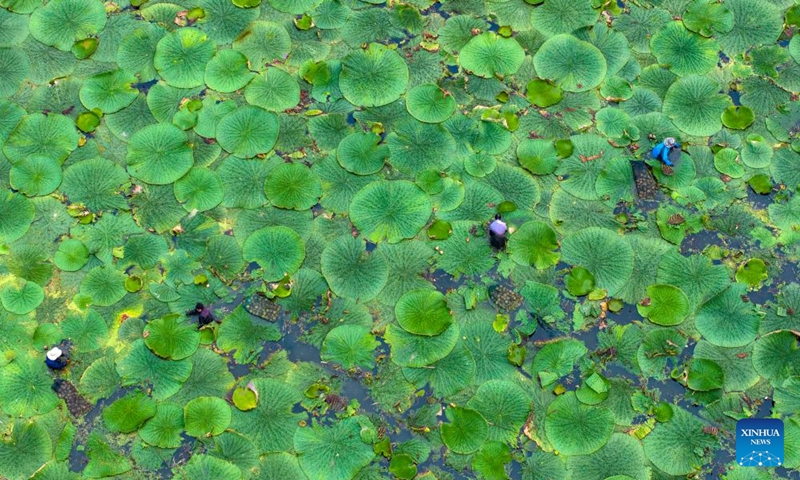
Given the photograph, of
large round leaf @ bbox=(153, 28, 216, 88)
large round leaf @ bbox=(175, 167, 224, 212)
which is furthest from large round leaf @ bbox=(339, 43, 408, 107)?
large round leaf @ bbox=(175, 167, 224, 212)

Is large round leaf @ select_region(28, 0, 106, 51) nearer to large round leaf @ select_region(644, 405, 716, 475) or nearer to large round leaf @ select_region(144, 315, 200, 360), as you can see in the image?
large round leaf @ select_region(144, 315, 200, 360)

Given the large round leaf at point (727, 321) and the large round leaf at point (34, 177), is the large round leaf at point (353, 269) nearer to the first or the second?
the large round leaf at point (34, 177)

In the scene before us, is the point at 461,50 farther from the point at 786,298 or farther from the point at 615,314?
the point at 786,298

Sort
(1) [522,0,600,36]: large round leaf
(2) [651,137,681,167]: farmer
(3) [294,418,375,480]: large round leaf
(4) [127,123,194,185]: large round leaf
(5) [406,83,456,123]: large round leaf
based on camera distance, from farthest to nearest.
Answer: (1) [522,0,600,36]: large round leaf, (5) [406,83,456,123]: large round leaf, (4) [127,123,194,185]: large round leaf, (2) [651,137,681,167]: farmer, (3) [294,418,375,480]: large round leaf

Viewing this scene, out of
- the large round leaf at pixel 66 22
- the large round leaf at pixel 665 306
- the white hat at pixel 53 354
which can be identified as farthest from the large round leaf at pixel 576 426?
the large round leaf at pixel 66 22

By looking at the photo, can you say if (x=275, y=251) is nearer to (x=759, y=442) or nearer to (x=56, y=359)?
(x=56, y=359)

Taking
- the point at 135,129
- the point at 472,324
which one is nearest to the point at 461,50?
the point at 472,324
